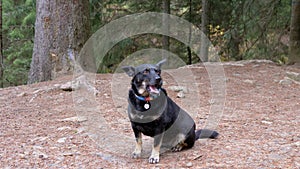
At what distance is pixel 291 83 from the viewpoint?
24.7ft

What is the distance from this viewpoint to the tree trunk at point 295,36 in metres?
9.77

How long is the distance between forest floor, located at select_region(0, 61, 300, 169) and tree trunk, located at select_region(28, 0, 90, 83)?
432mm

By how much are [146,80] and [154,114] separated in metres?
0.34

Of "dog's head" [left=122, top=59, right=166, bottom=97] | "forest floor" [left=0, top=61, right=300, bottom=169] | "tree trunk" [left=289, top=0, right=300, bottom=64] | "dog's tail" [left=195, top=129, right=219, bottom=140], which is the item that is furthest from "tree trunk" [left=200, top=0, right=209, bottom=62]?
"dog's head" [left=122, top=59, right=166, bottom=97]

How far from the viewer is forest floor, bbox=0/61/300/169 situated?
3.37 m

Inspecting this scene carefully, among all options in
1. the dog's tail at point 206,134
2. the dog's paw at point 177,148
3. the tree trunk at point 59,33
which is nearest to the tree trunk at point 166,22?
the tree trunk at point 59,33

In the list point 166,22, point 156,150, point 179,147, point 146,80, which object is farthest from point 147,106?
point 166,22

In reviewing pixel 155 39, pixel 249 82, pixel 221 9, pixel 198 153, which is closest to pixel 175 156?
pixel 198 153

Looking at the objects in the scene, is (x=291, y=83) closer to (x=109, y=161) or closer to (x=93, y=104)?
(x=93, y=104)

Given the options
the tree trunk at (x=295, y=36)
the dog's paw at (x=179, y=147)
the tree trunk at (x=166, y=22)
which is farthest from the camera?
the tree trunk at (x=166, y=22)

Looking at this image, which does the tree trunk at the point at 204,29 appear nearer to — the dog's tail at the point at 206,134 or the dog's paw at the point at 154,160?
the dog's tail at the point at 206,134

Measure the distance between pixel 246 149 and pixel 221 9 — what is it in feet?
35.3

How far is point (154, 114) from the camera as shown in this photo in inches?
127

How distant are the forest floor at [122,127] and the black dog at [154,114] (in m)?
0.16
